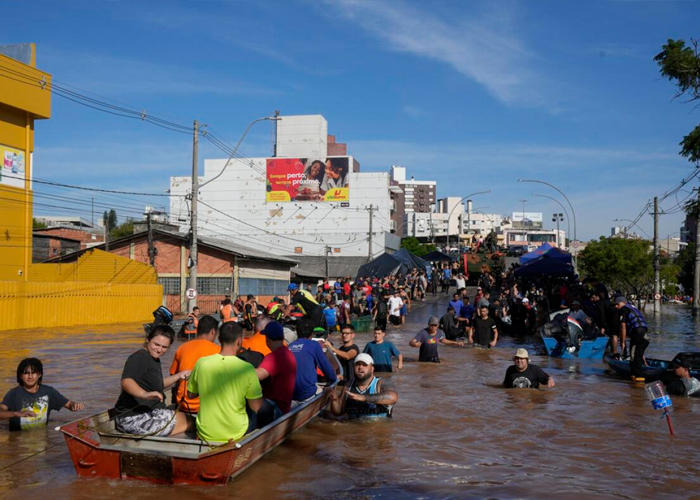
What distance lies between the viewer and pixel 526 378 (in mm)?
13070

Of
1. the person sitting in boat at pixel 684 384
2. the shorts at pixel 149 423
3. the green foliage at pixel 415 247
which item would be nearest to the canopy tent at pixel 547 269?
the person sitting in boat at pixel 684 384

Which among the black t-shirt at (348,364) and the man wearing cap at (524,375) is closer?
the black t-shirt at (348,364)

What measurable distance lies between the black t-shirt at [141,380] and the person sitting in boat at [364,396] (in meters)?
3.02

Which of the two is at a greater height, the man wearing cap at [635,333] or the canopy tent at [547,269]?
the canopy tent at [547,269]

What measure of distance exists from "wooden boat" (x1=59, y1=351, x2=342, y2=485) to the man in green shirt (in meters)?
0.15

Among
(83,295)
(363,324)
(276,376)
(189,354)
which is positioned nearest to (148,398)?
(189,354)

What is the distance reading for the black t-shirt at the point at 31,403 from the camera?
358 inches

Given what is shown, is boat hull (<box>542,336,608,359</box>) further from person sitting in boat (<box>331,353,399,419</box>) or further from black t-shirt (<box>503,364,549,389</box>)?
person sitting in boat (<box>331,353,399,419</box>)

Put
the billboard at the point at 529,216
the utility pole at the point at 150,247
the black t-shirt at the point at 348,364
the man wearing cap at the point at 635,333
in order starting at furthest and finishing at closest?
1. the billboard at the point at 529,216
2. the utility pole at the point at 150,247
3. the man wearing cap at the point at 635,333
4. the black t-shirt at the point at 348,364

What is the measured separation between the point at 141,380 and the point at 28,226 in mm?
31620

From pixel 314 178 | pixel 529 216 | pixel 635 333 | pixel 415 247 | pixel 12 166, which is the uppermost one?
pixel 529 216

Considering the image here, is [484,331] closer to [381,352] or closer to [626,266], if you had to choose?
[381,352]

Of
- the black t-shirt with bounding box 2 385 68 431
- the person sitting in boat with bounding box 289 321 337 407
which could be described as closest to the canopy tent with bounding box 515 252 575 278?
the person sitting in boat with bounding box 289 321 337 407

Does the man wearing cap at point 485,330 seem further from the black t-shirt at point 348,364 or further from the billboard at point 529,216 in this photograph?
the billboard at point 529,216
